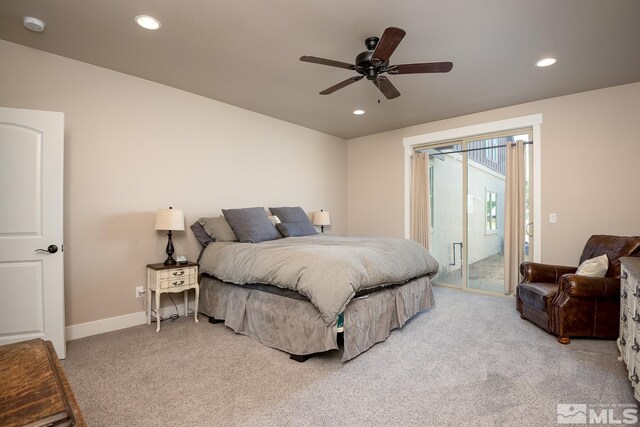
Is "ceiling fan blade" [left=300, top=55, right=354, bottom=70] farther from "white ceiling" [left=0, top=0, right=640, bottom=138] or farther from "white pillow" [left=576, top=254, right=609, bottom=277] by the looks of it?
"white pillow" [left=576, top=254, right=609, bottom=277]

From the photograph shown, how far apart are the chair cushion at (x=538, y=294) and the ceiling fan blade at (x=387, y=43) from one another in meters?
2.69

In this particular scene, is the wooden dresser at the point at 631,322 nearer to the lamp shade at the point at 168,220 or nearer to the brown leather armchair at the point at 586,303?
the brown leather armchair at the point at 586,303

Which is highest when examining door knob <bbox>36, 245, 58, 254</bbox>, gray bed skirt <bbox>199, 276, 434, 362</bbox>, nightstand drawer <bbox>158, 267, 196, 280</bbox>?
door knob <bbox>36, 245, 58, 254</bbox>

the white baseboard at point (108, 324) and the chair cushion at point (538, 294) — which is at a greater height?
the chair cushion at point (538, 294)

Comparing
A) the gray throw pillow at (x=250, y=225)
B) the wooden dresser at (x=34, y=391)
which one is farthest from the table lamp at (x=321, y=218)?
the wooden dresser at (x=34, y=391)

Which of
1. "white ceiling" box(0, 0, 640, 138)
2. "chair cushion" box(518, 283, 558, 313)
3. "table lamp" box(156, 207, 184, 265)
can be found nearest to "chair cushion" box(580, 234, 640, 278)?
"chair cushion" box(518, 283, 558, 313)

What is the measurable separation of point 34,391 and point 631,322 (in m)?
3.00

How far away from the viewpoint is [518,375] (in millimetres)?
2326

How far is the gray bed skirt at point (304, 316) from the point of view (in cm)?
253

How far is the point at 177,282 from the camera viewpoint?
11.0 ft

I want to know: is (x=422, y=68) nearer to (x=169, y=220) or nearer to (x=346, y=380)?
(x=346, y=380)

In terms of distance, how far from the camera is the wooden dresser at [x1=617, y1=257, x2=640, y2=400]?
187 cm

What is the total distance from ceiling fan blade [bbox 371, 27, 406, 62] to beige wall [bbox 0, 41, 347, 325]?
2.53 meters

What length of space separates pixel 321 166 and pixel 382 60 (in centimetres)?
339
